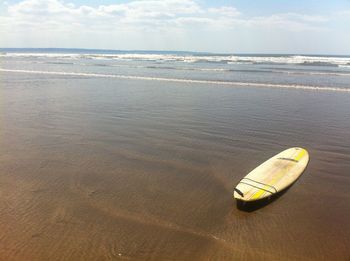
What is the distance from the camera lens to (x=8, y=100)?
15.6 m

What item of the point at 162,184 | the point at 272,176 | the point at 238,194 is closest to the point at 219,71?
the point at 272,176

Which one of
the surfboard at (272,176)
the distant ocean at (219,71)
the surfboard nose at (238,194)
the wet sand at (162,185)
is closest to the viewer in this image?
the wet sand at (162,185)

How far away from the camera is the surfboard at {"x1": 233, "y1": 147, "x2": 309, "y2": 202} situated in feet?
20.4

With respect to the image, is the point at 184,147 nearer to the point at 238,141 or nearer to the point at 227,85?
the point at 238,141

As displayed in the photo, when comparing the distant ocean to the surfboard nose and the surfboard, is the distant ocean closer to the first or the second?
the surfboard

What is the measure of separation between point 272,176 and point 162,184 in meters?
2.22

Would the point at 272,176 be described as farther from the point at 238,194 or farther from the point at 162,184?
the point at 162,184

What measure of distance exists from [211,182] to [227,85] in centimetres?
1668

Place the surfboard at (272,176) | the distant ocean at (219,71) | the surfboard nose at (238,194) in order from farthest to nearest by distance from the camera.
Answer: the distant ocean at (219,71) → the surfboard at (272,176) → the surfboard nose at (238,194)

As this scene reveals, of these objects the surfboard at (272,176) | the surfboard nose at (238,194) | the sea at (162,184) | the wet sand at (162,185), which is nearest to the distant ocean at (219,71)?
the sea at (162,184)

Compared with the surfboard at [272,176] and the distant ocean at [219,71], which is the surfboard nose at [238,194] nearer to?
the surfboard at [272,176]

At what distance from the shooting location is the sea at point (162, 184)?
197 inches

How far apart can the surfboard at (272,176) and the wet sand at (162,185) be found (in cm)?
24

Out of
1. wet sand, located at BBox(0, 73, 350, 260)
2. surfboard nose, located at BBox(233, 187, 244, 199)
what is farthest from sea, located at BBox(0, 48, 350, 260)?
surfboard nose, located at BBox(233, 187, 244, 199)
